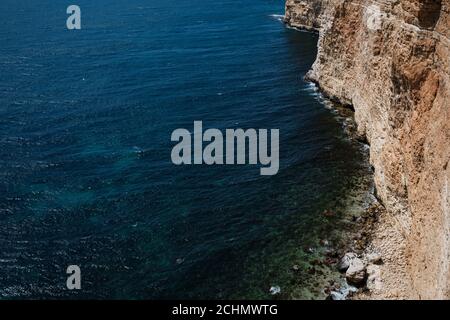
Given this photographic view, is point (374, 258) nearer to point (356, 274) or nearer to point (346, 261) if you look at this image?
point (346, 261)

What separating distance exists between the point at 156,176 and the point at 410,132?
3074 centimetres

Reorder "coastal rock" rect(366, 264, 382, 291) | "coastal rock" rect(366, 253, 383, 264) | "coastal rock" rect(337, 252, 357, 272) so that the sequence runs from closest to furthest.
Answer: "coastal rock" rect(366, 264, 382, 291) → "coastal rock" rect(337, 252, 357, 272) → "coastal rock" rect(366, 253, 383, 264)

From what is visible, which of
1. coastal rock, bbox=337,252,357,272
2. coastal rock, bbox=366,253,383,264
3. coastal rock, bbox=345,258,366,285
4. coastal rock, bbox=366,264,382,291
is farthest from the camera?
coastal rock, bbox=366,253,383,264

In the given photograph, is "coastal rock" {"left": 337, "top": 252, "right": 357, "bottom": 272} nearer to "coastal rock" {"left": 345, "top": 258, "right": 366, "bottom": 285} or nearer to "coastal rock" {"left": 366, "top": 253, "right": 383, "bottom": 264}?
"coastal rock" {"left": 345, "top": 258, "right": 366, "bottom": 285}

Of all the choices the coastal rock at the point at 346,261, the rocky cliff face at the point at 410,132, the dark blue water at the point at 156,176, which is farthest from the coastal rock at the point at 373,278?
the dark blue water at the point at 156,176

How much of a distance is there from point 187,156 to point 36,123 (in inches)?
1061

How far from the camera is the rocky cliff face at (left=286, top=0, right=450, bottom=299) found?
3328 cm

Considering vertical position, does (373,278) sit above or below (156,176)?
below

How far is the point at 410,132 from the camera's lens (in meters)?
40.1

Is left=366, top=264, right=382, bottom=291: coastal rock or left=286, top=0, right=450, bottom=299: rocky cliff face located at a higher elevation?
left=286, top=0, right=450, bottom=299: rocky cliff face

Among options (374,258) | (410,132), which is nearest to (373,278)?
(374,258)

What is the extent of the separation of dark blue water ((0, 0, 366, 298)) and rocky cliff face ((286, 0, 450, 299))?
6.66m

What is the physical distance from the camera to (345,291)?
40469 mm

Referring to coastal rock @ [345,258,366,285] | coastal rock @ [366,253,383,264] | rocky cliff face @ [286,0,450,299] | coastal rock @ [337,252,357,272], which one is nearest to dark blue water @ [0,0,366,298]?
coastal rock @ [337,252,357,272]
